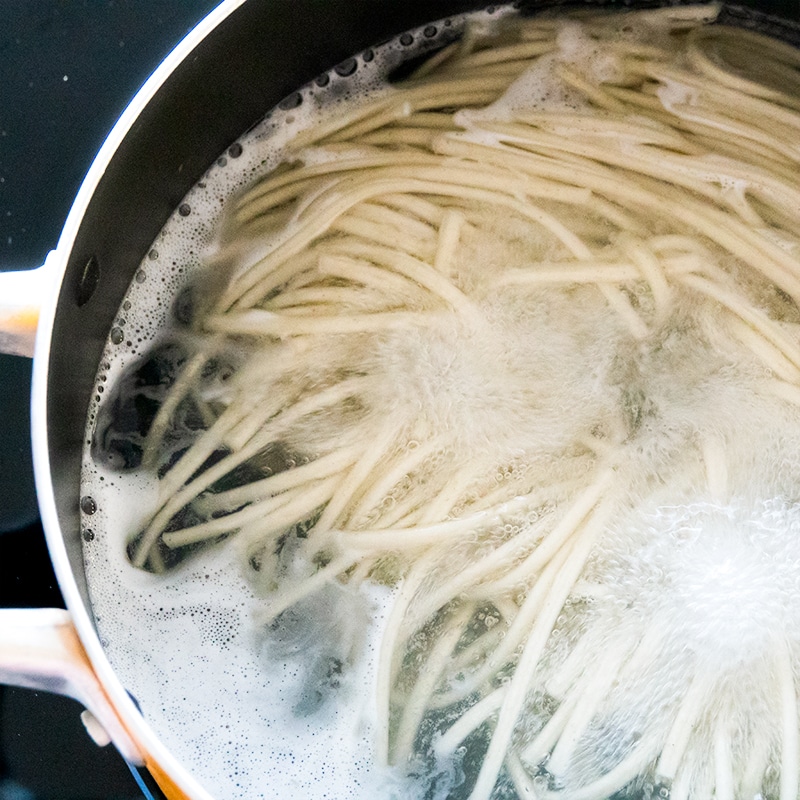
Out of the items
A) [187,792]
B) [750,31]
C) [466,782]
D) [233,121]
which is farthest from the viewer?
[750,31]

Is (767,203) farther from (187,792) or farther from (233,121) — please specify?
(187,792)

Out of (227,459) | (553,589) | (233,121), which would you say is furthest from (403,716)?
(233,121)

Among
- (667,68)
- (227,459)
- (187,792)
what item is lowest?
(187,792)

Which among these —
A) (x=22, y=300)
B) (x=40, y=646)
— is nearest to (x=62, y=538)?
(x=40, y=646)

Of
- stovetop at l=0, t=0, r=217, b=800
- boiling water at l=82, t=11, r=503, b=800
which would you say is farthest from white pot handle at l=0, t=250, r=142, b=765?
stovetop at l=0, t=0, r=217, b=800

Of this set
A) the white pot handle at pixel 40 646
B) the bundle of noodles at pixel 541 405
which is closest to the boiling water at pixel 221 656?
the bundle of noodles at pixel 541 405

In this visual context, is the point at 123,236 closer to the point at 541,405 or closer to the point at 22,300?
the point at 22,300

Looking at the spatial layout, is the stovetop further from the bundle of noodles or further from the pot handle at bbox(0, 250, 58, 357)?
the pot handle at bbox(0, 250, 58, 357)
